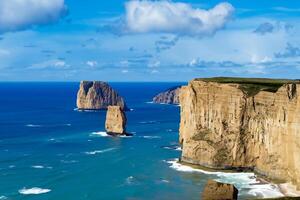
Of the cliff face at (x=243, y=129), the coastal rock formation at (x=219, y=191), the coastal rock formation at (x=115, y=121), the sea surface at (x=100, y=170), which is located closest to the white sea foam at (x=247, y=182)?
the sea surface at (x=100, y=170)

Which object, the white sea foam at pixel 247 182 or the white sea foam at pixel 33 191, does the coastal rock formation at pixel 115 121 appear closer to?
the white sea foam at pixel 247 182

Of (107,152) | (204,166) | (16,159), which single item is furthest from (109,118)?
(204,166)

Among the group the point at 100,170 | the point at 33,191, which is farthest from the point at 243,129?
the point at 33,191

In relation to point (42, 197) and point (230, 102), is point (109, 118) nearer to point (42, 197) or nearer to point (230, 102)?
point (230, 102)

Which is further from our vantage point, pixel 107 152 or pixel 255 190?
pixel 107 152

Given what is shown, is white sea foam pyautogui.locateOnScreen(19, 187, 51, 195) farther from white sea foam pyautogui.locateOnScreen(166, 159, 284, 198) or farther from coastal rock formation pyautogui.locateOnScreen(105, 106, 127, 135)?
coastal rock formation pyautogui.locateOnScreen(105, 106, 127, 135)

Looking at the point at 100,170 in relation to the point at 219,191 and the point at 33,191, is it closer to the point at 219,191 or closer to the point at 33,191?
the point at 33,191
